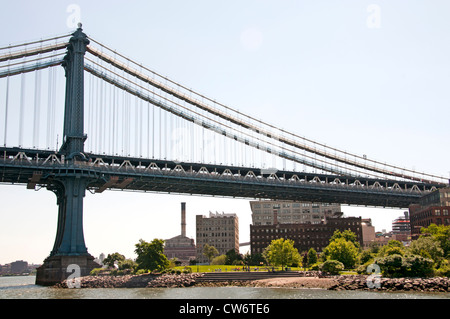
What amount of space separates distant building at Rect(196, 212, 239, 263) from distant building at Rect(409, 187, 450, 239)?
83.9m

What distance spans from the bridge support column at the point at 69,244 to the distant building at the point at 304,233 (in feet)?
254

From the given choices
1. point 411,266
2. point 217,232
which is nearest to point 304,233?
point 217,232

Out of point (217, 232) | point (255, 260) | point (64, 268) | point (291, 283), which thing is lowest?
point (291, 283)

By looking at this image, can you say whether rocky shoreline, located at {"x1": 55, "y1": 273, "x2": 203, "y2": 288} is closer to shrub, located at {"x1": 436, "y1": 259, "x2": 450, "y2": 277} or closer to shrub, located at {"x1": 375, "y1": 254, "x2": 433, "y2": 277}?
shrub, located at {"x1": 375, "y1": 254, "x2": 433, "y2": 277}

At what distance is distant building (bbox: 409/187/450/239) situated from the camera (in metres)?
109

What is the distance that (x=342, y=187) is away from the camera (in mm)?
114812

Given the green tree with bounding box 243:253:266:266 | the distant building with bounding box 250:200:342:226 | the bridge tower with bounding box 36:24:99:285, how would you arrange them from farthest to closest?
the distant building with bounding box 250:200:342:226
the green tree with bounding box 243:253:266:266
the bridge tower with bounding box 36:24:99:285

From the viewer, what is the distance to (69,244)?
82250mm

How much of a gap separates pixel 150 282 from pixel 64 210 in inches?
828

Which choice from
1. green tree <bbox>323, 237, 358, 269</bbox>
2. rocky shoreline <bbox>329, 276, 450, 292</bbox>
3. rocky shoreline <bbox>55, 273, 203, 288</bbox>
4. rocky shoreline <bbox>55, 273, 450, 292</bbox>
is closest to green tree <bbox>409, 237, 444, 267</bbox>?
rocky shoreline <bbox>329, 276, 450, 292</bbox>

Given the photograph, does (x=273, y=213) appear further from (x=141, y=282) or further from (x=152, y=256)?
(x=141, y=282)

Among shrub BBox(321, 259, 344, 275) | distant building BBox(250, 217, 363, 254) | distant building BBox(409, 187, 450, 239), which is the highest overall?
distant building BBox(409, 187, 450, 239)

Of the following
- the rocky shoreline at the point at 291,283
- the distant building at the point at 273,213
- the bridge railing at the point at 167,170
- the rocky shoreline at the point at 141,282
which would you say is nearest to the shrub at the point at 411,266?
the rocky shoreline at the point at 291,283

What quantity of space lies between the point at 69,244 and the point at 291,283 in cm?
3689
